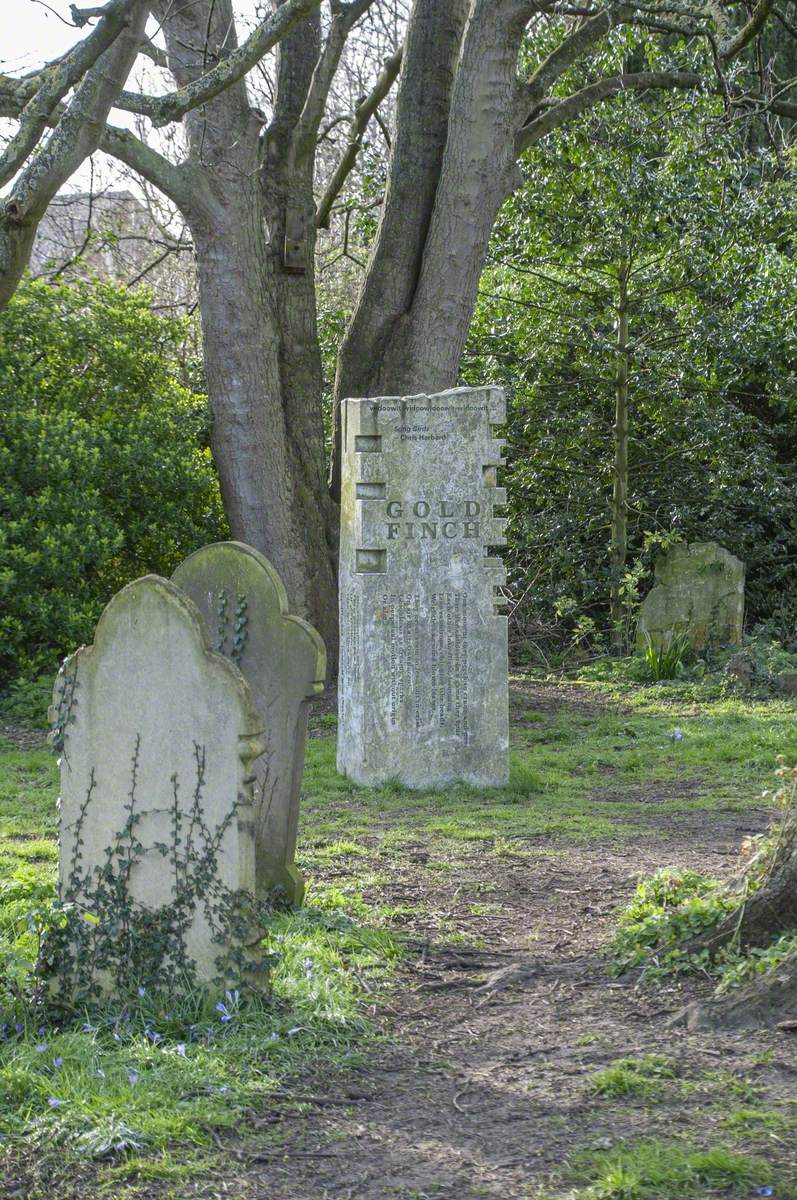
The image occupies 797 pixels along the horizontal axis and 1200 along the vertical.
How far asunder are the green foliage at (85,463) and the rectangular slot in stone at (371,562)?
3696 millimetres

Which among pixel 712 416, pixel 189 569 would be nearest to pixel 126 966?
pixel 189 569

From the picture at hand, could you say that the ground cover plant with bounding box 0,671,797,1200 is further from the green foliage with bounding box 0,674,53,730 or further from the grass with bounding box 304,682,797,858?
the green foliage with bounding box 0,674,53,730

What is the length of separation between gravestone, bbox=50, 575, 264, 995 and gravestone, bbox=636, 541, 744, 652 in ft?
33.1

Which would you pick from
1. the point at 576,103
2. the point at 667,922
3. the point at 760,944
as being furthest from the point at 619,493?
the point at 760,944

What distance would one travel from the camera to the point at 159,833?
4336 mm

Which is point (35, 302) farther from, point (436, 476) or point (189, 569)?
point (189, 569)

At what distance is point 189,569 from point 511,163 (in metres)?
7.30

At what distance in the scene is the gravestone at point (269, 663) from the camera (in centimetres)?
532

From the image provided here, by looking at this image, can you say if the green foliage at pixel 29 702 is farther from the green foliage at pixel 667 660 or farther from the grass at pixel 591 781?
the green foliage at pixel 667 660

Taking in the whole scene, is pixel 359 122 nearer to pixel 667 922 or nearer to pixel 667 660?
pixel 667 660

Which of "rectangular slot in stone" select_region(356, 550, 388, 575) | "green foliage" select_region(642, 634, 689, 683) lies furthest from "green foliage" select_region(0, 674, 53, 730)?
"green foliage" select_region(642, 634, 689, 683)

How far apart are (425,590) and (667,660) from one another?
5.47 meters

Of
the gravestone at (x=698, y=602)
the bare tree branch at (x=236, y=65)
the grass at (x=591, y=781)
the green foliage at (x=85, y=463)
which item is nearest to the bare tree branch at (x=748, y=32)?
the gravestone at (x=698, y=602)

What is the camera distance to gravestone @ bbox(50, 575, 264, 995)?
423cm
